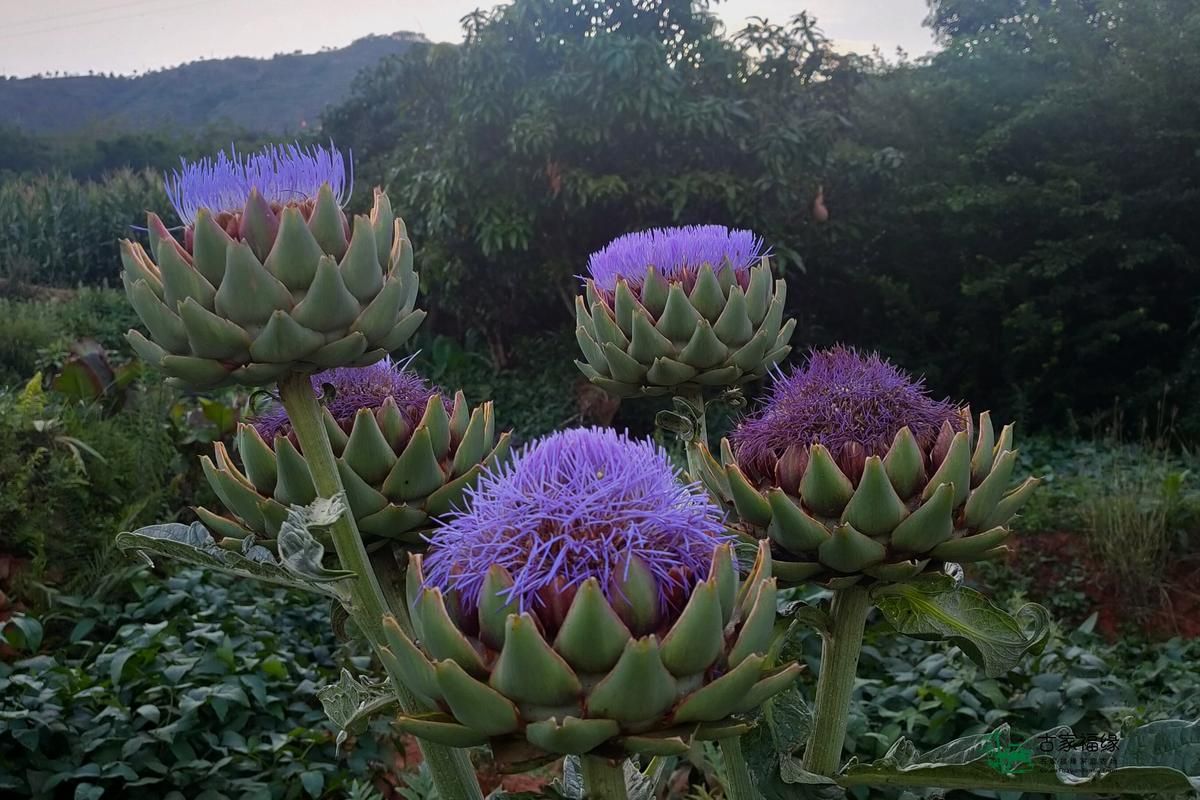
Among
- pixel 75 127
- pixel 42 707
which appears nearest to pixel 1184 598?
pixel 42 707

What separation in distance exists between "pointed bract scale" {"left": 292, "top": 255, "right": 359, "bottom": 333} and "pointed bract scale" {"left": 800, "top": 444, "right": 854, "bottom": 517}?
1.52ft

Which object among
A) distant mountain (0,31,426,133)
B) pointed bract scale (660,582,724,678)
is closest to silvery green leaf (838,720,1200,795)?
pointed bract scale (660,582,724,678)

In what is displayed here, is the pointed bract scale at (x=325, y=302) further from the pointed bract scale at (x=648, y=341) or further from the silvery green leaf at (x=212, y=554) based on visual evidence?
the pointed bract scale at (x=648, y=341)

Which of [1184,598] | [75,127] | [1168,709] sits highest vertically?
[75,127]

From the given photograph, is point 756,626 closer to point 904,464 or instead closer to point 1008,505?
point 904,464

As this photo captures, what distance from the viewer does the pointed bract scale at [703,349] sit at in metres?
1.23

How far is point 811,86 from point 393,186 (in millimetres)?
3090

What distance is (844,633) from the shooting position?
0.98 metres

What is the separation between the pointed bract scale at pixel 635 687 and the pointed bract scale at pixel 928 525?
0.36 meters

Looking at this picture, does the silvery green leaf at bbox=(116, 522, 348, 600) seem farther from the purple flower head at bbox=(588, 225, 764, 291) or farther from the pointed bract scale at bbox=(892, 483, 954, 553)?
the purple flower head at bbox=(588, 225, 764, 291)

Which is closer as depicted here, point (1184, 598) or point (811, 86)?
point (1184, 598)

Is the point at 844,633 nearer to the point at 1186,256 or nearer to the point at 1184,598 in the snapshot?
the point at 1184,598

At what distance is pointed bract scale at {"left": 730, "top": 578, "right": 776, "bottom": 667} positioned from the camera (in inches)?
27.1

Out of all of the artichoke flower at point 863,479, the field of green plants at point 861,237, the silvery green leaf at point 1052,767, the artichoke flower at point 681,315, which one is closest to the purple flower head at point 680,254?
the artichoke flower at point 681,315
